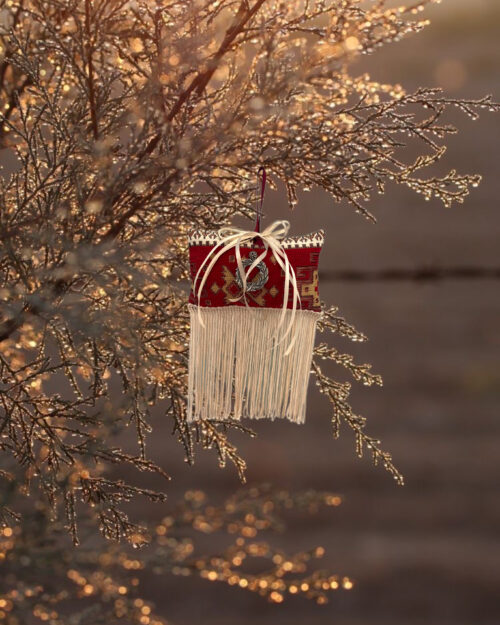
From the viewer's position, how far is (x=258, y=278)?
0.84 m

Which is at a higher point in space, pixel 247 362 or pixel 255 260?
pixel 255 260

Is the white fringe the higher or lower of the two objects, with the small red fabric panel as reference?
lower

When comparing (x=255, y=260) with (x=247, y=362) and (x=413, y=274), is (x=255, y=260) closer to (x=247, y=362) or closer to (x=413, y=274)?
(x=247, y=362)

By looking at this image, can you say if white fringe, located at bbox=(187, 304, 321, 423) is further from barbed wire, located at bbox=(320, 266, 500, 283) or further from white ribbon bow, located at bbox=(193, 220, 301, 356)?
barbed wire, located at bbox=(320, 266, 500, 283)

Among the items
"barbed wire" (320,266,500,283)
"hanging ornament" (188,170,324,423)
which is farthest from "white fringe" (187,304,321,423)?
"barbed wire" (320,266,500,283)

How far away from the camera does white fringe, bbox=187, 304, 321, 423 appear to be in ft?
2.81

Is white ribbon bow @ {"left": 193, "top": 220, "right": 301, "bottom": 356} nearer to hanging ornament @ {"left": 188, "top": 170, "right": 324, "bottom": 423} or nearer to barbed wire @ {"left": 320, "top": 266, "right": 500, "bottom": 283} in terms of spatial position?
hanging ornament @ {"left": 188, "top": 170, "right": 324, "bottom": 423}

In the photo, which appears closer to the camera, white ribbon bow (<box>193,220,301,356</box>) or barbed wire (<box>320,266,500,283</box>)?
white ribbon bow (<box>193,220,301,356</box>)

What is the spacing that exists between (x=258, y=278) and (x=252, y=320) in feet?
0.15

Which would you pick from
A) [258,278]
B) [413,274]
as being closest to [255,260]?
[258,278]

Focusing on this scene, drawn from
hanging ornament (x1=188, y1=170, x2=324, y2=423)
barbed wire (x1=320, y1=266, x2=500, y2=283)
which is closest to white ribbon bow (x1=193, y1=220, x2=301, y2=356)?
hanging ornament (x1=188, y1=170, x2=324, y2=423)

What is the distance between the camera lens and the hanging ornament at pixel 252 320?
2.76ft

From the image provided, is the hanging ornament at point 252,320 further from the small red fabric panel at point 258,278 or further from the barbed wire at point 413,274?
the barbed wire at point 413,274

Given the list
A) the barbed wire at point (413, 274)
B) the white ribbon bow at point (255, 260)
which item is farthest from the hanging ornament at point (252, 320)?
the barbed wire at point (413, 274)
